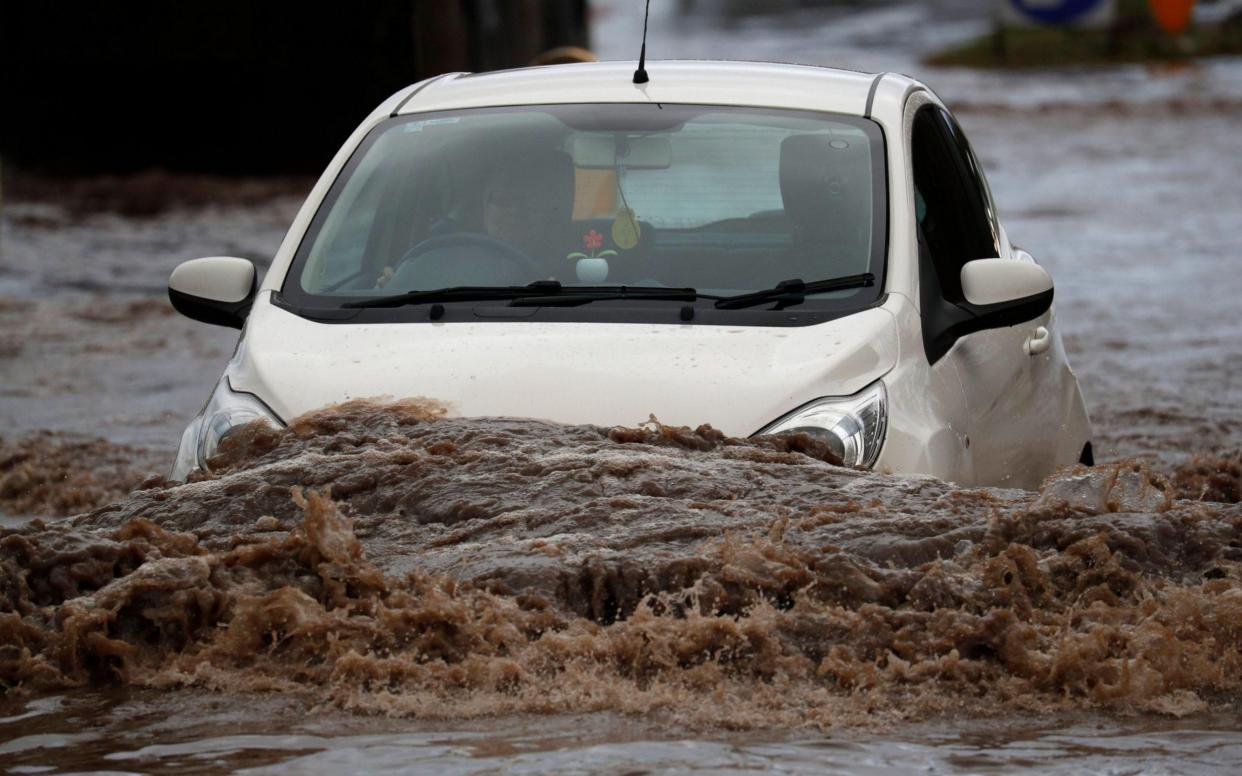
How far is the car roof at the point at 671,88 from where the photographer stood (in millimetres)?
6656

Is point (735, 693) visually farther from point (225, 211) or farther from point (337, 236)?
point (225, 211)

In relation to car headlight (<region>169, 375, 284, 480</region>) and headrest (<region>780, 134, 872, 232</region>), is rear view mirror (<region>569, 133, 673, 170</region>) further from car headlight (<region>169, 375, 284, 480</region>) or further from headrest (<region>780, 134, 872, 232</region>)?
car headlight (<region>169, 375, 284, 480</region>)

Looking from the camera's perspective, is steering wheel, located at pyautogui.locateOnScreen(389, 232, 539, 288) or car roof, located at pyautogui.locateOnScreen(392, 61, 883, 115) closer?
steering wheel, located at pyautogui.locateOnScreen(389, 232, 539, 288)

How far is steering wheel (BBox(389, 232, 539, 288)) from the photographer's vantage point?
6230mm

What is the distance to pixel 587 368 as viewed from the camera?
5.55m

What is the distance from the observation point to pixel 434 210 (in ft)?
21.8

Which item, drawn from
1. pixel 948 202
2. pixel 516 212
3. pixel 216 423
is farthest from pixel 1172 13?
pixel 216 423

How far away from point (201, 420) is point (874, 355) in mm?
1719

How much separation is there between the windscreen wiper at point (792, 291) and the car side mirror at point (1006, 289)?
0.95ft

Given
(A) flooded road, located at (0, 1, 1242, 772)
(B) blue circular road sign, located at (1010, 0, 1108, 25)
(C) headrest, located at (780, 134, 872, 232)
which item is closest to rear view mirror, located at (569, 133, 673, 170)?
(C) headrest, located at (780, 134, 872, 232)

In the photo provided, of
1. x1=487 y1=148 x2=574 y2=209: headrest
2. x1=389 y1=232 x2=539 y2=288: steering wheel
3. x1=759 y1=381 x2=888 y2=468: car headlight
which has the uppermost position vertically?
x1=487 y1=148 x2=574 y2=209: headrest

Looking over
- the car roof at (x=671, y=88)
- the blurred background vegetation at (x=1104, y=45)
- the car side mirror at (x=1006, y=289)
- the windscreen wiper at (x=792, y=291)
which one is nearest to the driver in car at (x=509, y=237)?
the car roof at (x=671, y=88)

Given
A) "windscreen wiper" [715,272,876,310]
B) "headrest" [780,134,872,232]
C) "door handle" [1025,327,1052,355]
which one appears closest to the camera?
"windscreen wiper" [715,272,876,310]

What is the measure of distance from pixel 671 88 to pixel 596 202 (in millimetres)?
500
